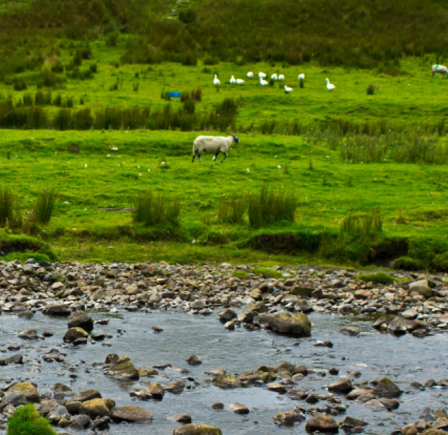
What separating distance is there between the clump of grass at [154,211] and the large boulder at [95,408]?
291 inches

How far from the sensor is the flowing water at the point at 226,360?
→ 5770mm

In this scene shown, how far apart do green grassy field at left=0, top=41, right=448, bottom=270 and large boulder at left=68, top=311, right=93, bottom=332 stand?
12.1 feet

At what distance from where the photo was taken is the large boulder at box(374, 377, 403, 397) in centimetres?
625

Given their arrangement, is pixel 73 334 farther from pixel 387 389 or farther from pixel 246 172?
pixel 246 172

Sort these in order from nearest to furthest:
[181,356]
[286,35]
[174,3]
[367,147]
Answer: [181,356] → [367,147] → [286,35] → [174,3]

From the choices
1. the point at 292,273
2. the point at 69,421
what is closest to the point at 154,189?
the point at 292,273

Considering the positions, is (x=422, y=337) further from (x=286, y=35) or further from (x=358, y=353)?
(x=286, y=35)

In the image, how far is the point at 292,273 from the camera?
1124 centimetres

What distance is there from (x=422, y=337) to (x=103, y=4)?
41.1 m

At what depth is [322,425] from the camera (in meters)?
5.46

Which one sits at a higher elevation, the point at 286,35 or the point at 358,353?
the point at 286,35

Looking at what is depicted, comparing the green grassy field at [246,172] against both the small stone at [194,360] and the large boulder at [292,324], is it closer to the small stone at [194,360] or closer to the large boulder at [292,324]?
the large boulder at [292,324]

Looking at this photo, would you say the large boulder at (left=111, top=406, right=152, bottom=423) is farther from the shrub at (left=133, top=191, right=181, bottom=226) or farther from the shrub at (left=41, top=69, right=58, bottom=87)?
the shrub at (left=41, top=69, right=58, bottom=87)

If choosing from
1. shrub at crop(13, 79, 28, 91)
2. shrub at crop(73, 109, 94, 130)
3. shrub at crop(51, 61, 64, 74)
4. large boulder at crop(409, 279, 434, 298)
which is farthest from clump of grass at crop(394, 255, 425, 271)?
shrub at crop(51, 61, 64, 74)
